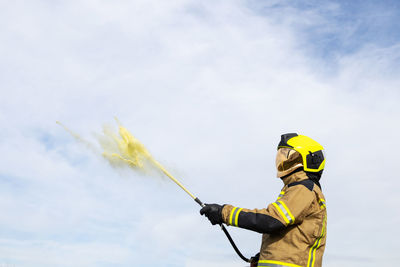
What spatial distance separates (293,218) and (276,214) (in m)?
0.24

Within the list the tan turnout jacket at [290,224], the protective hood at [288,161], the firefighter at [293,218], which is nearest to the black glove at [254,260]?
the firefighter at [293,218]

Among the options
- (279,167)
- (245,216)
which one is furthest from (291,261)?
(279,167)

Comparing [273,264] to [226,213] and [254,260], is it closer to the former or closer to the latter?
[254,260]

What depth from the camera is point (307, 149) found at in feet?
24.2

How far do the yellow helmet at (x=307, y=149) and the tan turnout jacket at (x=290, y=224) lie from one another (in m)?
0.38

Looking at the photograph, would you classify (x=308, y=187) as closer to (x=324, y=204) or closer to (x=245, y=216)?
(x=324, y=204)

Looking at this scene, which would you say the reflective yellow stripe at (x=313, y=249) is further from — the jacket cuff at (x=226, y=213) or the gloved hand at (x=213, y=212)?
the gloved hand at (x=213, y=212)

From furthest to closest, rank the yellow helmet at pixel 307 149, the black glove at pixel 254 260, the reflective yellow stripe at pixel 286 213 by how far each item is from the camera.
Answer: the black glove at pixel 254 260
the yellow helmet at pixel 307 149
the reflective yellow stripe at pixel 286 213

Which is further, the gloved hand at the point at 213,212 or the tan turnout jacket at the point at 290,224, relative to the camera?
the gloved hand at the point at 213,212

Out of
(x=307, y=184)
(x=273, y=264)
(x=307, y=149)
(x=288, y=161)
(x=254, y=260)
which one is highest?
(x=307, y=149)

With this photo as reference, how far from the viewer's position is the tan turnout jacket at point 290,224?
6.60 m

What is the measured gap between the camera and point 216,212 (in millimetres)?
6957

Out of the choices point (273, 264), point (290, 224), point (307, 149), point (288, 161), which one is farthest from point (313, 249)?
point (307, 149)

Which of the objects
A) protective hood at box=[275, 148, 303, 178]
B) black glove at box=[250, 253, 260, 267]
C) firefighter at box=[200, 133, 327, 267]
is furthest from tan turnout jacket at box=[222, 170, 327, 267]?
black glove at box=[250, 253, 260, 267]
